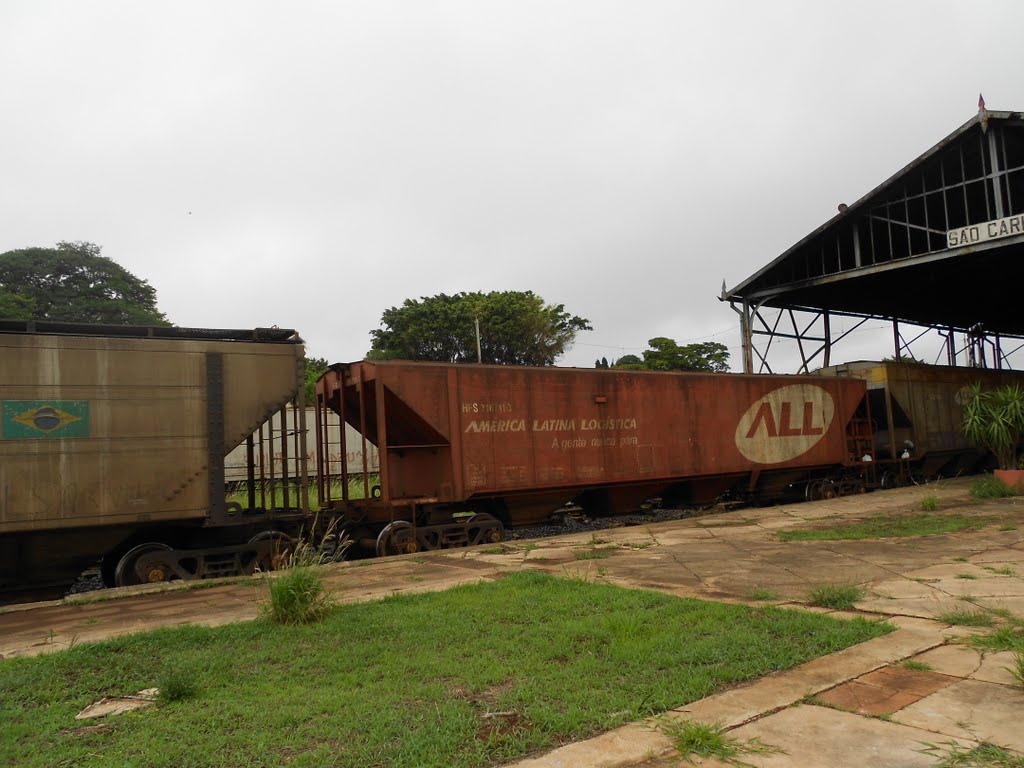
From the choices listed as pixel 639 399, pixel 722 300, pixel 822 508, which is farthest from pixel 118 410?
pixel 722 300

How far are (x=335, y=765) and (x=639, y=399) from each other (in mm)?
10251

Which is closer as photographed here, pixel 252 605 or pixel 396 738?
pixel 396 738

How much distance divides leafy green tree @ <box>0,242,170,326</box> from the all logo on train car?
40366mm

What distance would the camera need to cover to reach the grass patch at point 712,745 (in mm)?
2930

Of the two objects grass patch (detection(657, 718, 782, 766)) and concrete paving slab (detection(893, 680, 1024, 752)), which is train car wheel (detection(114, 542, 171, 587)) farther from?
concrete paving slab (detection(893, 680, 1024, 752))

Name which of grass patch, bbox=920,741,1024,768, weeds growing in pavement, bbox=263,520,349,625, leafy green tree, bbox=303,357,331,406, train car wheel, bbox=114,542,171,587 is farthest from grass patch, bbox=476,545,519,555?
leafy green tree, bbox=303,357,331,406

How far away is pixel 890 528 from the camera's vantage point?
389 inches

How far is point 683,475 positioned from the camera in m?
13.1

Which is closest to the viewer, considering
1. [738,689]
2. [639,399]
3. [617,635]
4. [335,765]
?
[335,765]

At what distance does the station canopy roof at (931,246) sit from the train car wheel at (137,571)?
17.1 metres

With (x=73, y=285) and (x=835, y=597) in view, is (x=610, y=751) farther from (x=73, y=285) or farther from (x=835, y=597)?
(x=73, y=285)

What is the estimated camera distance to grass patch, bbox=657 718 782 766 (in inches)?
115

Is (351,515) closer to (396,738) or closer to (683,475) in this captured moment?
(683,475)

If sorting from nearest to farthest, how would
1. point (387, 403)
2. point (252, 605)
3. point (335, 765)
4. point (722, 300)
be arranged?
1. point (335, 765)
2. point (252, 605)
3. point (387, 403)
4. point (722, 300)
